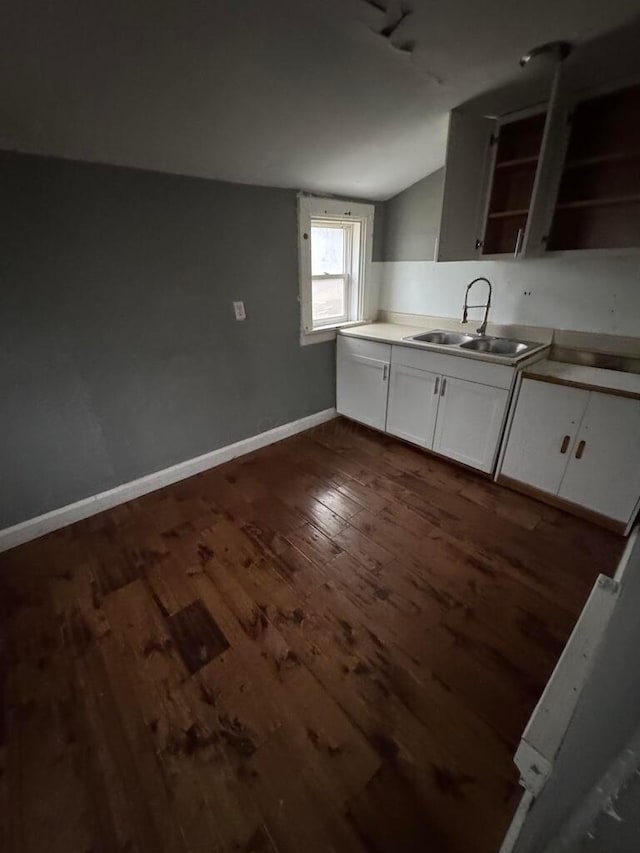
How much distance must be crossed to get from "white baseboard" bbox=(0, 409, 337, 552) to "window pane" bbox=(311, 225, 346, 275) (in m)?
1.25

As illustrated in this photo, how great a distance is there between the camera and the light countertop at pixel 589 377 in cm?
177

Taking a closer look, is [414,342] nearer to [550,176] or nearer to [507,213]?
[507,213]

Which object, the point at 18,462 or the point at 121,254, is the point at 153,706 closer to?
the point at 18,462

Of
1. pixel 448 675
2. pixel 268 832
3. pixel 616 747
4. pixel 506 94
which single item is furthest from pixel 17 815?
pixel 506 94

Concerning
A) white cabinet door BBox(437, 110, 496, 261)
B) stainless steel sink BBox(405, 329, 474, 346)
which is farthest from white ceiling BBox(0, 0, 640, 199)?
stainless steel sink BBox(405, 329, 474, 346)

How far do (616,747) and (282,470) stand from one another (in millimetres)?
2332

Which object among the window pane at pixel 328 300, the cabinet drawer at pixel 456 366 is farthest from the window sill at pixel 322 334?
the cabinet drawer at pixel 456 366

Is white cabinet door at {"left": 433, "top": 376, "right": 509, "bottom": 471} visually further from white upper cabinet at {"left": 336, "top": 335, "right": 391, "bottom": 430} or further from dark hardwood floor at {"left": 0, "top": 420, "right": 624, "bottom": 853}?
white upper cabinet at {"left": 336, "top": 335, "right": 391, "bottom": 430}

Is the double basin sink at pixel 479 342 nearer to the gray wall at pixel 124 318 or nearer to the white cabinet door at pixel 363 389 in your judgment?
the white cabinet door at pixel 363 389

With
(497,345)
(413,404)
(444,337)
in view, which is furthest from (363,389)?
(497,345)

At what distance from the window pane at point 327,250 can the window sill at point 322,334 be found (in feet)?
1.45

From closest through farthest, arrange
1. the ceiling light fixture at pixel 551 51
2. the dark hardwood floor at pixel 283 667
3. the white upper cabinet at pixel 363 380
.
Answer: the dark hardwood floor at pixel 283 667 < the ceiling light fixture at pixel 551 51 < the white upper cabinet at pixel 363 380

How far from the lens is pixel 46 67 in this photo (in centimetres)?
114

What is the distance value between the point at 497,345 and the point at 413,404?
0.70 meters
